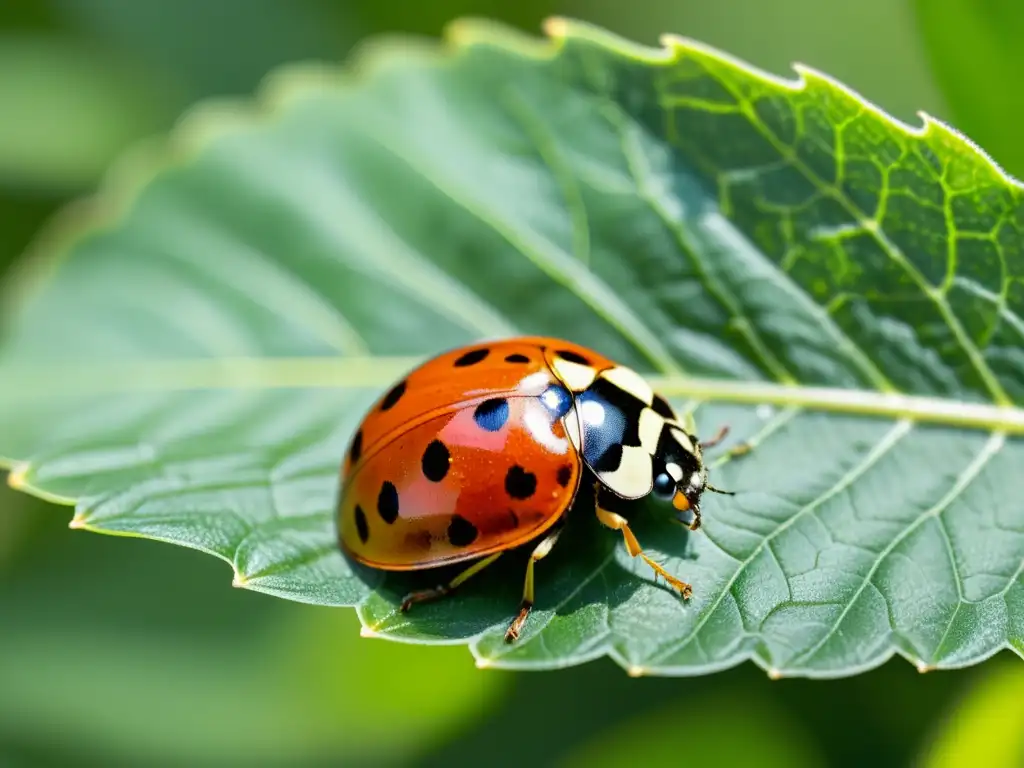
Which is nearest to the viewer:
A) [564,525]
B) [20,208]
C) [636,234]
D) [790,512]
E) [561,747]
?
[790,512]

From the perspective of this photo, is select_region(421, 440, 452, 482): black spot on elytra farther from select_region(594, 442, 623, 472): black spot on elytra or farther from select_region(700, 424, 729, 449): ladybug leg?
select_region(700, 424, 729, 449): ladybug leg

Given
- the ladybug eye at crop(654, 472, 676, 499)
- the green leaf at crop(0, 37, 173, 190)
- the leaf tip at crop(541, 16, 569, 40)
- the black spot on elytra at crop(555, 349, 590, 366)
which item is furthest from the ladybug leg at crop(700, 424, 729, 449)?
the green leaf at crop(0, 37, 173, 190)

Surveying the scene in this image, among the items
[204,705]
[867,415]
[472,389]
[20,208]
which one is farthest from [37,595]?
[867,415]

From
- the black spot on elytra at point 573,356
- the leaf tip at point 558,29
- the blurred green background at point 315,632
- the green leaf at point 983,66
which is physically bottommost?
the blurred green background at point 315,632

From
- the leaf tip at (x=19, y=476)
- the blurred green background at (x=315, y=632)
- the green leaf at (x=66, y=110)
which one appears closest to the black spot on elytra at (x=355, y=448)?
the leaf tip at (x=19, y=476)

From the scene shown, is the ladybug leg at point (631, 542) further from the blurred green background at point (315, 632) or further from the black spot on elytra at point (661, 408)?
the blurred green background at point (315, 632)

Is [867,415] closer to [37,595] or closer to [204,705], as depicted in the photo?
[204,705]
